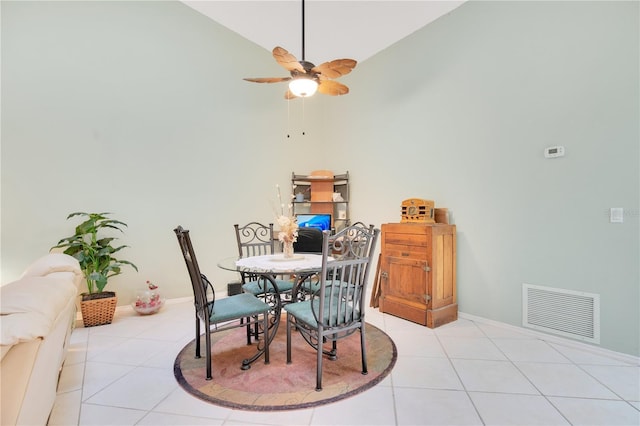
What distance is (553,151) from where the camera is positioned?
250 centimetres

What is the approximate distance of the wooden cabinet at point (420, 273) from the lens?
114 inches

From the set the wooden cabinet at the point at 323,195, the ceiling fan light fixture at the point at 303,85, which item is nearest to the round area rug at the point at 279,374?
Result: the ceiling fan light fixture at the point at 303,85

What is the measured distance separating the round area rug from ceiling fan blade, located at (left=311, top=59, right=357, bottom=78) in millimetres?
2261

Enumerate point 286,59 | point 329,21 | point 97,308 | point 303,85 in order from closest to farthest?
1. point 286,59
2. point 303,85
3. point 97,308
4. point 329,21

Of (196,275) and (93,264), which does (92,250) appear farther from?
(196,275)

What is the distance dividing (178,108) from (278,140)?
1413 mm

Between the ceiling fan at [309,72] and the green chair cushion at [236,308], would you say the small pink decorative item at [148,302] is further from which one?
the ceiling fan at [309,72]

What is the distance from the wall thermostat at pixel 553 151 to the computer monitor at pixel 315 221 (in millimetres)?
2757

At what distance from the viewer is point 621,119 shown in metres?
2.18

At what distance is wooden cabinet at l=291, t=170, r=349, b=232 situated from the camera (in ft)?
15.3

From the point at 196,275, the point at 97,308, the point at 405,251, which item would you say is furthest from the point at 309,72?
the point at 97,308

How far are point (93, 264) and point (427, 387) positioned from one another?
322cm

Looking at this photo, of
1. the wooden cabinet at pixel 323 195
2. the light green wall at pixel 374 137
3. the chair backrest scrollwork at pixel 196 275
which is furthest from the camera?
the wooden cabinet at pixel 323 195

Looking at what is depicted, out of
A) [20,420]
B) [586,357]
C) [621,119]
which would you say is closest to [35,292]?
[20,420]
